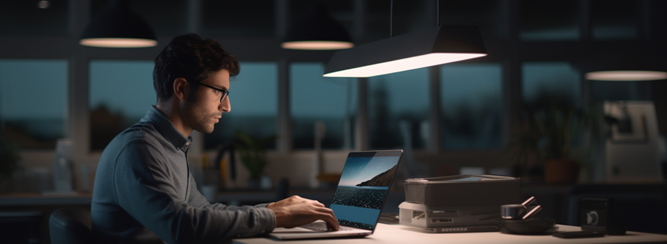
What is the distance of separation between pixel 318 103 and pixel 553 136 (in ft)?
6.35

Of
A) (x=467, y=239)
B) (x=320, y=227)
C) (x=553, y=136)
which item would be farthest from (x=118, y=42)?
(x=553, y=136)

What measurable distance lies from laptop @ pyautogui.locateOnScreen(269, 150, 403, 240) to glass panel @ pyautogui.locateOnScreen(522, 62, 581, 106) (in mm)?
3833

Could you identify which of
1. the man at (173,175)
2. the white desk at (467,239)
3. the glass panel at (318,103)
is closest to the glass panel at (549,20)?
the glass panel at (318,103)

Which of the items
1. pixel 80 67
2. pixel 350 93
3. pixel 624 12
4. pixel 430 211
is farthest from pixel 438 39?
pixel 624 12

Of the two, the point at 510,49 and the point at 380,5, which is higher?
the point at 380,5

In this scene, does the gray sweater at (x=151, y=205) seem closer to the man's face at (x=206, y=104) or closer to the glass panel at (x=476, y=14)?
the man's face at (x=206, y=104)

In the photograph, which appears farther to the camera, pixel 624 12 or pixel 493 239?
pixel 624 12

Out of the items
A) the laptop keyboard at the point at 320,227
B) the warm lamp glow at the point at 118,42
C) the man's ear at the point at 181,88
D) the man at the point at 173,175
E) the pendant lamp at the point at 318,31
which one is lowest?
the laptop keyboard at the point at 320,227

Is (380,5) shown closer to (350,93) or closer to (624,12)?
(350,93)

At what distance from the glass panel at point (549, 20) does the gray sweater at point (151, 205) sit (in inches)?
175

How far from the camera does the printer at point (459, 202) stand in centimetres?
203

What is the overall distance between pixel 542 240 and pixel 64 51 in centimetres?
440

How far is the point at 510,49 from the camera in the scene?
5.59 m

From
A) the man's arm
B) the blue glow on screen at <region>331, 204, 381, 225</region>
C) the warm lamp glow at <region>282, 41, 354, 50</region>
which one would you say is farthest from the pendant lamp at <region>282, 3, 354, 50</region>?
the man's arm
